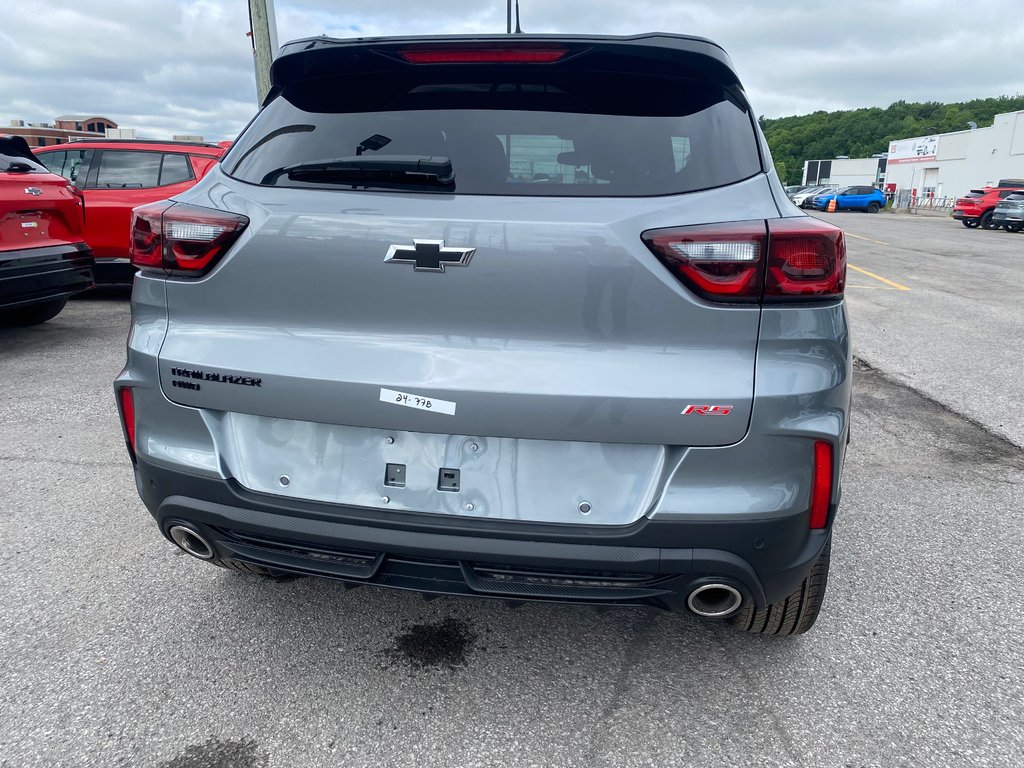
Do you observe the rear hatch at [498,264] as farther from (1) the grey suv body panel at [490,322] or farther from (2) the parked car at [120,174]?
(2) the parked car at [120,174]

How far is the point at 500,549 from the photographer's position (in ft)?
5.77

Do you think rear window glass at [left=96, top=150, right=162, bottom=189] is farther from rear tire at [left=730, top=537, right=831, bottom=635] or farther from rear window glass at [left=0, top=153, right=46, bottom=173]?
rear tire at [left=730, top=537, right=831, bottom=635]

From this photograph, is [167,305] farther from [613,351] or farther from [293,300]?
[613,351]

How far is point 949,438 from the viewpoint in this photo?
4379mm

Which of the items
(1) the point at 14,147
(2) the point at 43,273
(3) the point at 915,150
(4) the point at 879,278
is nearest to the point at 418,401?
(2) the point at 43,273

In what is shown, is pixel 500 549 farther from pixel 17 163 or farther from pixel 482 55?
pixel 17 163

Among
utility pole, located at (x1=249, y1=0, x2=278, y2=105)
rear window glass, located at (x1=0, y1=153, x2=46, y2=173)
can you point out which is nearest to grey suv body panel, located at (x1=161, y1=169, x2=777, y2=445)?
rear window glass, located at (x1=0, y1=153, x2=46, y2=173)

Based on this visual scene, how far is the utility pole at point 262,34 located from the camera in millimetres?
9219

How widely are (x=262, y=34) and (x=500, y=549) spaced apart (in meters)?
9.59

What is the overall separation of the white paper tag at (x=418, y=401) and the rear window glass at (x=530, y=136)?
0.53 m

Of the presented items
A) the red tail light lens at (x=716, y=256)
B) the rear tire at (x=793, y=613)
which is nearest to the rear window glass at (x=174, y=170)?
the red tail light lens at (x=716, y=256)

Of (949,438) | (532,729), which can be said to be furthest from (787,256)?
(949,438)

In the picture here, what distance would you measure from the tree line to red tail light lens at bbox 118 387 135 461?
102995mm

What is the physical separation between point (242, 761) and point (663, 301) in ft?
5.17
